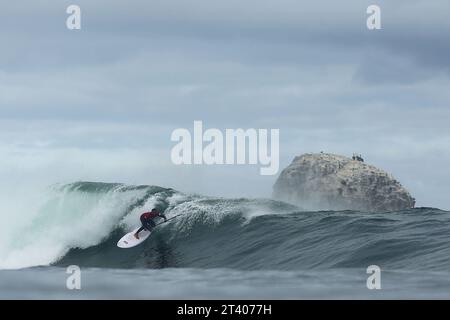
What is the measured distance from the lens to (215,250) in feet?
92.0

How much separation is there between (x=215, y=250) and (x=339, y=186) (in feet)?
68.3

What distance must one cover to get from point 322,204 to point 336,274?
28.0 meters

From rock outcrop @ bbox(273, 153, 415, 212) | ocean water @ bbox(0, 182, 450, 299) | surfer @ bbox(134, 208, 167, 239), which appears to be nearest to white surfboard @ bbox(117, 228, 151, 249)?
surfer @ bbox(134, 208, 167, 239)

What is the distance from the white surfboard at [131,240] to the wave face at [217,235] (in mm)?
410

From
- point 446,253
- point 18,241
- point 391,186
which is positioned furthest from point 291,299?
point 391,186

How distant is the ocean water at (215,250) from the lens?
16562mm

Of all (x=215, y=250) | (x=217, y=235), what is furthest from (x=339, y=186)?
(x=215, y=250)

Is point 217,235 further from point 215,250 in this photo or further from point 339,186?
point 339,186

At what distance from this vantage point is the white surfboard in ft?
99.3

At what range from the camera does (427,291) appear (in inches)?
616

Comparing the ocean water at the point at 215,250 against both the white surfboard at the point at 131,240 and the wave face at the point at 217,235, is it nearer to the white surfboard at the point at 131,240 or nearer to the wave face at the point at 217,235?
the wave face at the point at 217,235

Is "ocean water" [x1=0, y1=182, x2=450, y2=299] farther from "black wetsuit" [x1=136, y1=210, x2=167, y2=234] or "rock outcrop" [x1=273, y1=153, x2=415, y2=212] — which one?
"rock outcrop" [x1=273, y1=153, x2=415, y2=212]

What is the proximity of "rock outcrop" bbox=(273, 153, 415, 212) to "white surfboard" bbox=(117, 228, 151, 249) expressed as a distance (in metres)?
18.8
